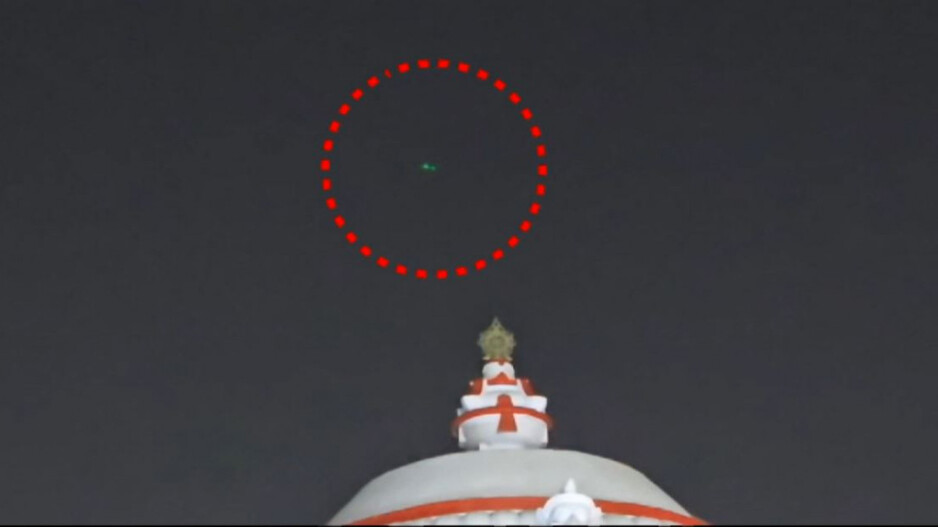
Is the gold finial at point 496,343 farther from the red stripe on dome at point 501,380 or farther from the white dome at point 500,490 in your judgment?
the white dome at point 500,490

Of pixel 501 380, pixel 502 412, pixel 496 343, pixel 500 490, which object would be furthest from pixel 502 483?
pixel 496 343

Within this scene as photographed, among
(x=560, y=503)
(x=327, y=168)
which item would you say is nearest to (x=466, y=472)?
(x=560, y=503)

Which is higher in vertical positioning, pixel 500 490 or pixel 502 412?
pixel 502 412

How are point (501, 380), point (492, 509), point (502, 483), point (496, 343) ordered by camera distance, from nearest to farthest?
point (492, 509), point (502, 483), point (501, 380), point (496, 343)

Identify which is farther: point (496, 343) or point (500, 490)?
point (496, 343)

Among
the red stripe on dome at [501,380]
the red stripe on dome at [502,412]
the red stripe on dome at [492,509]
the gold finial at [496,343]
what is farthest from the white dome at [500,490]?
the gold finial at [496,343]

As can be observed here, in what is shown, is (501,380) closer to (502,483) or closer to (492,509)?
(502,483)

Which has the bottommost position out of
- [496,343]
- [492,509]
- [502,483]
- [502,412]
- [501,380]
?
[492,509]
